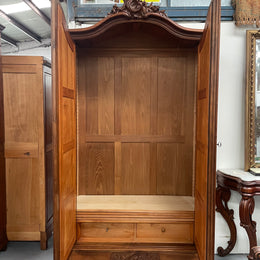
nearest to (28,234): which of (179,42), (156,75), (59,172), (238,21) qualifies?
(59,172)

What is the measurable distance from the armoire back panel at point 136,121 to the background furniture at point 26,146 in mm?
411

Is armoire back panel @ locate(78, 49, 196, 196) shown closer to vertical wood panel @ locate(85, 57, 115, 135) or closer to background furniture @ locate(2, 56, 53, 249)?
vertical wood panel @ locate(85, 57, 115, 135)

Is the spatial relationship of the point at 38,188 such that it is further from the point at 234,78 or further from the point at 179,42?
the point at 234,78

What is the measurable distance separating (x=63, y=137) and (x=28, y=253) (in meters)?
1.49

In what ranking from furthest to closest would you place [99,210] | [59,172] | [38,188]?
[38,188] → [99,210] → [59,172]

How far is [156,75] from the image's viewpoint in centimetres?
263

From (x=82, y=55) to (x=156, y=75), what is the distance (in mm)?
767

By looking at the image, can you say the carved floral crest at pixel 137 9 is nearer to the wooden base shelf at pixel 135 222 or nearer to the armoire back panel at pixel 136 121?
the armoire back panel at pixel 136 121

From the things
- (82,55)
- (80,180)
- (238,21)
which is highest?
(238,21)

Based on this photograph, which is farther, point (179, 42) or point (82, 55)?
point (82, 55)

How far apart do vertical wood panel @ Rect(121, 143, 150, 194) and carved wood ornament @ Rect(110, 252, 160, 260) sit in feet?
2.10

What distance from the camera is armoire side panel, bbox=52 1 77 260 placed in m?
1.82

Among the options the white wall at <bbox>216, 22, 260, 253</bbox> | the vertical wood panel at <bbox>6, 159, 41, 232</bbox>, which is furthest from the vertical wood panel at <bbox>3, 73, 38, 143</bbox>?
the white wall at <bbox>216, 22, 260, 253</bbox>

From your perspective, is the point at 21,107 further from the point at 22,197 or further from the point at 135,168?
the point at 135,168
